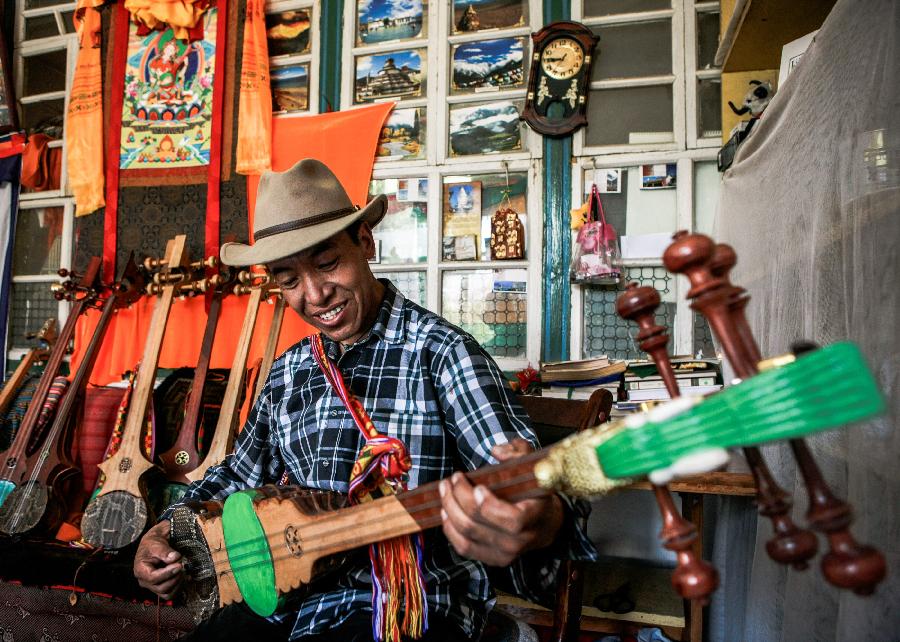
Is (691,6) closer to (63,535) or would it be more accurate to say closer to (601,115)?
(601,115)

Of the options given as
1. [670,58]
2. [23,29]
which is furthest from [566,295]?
[23,29]

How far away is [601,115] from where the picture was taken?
10.0 ft

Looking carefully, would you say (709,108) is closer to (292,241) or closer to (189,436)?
(292,241)

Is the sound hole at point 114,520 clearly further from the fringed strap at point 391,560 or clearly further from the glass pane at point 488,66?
the glass pane at point 488,66

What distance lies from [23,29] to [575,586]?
5.24 m

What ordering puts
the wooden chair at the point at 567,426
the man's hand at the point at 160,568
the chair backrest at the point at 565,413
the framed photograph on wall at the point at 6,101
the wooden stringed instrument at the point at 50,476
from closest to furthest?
the man's hand at the point at 160,568 → the wooden chair at the point at 567,426 → the chair backrest at the point at 565,413 → the wooden stringed instrument at the point at 50,476 → the framed photograph on wall at the point at 6,101

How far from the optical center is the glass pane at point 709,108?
9.59 ft

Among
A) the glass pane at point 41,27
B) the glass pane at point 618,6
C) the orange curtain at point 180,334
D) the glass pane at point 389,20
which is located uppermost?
the glass pane at point 41,27

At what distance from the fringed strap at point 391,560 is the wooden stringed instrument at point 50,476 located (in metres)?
2.11

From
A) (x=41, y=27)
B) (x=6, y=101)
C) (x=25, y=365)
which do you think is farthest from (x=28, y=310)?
(x=41, y=27)

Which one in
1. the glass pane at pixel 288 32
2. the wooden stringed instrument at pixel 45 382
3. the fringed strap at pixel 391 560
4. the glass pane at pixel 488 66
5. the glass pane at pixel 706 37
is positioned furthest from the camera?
the glass pane at pixel 288 32

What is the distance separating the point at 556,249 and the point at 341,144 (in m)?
1.45

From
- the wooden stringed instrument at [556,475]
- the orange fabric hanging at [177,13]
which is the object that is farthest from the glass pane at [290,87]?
the wooden stringed instrument at [556,475]

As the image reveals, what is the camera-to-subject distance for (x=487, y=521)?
82 centimetres
